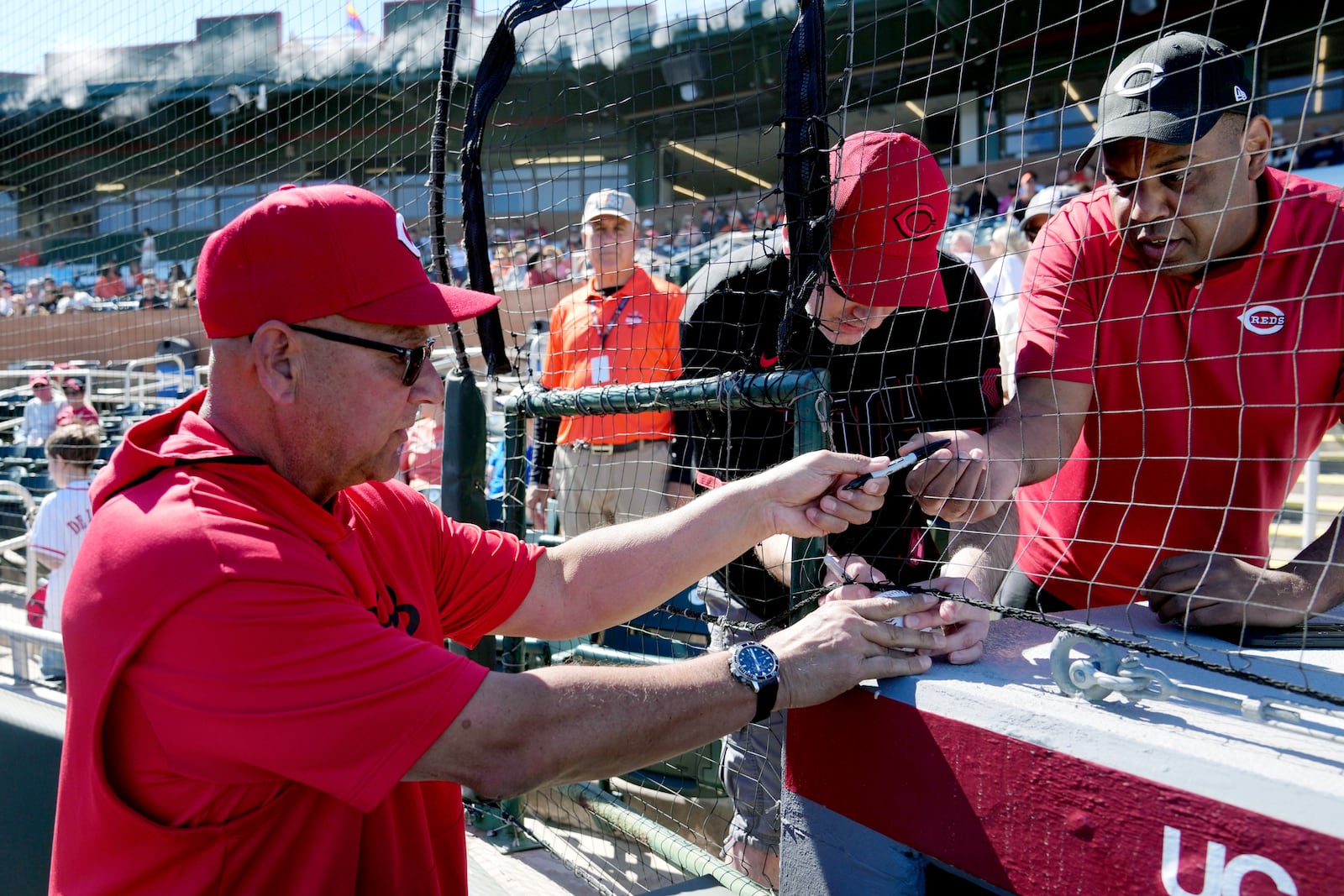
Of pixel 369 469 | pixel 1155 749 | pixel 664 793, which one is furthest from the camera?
pixel 664 793

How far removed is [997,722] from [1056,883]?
0.21m

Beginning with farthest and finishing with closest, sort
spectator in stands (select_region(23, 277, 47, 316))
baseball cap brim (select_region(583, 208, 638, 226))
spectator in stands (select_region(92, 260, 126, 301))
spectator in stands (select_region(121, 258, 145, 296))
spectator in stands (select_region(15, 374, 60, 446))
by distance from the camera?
→ spectator in stands (select_region(23, 277, 47, 316))
spectator in stands (select_region(121, 258, 145, 296))
spectator in stands (select_region(92, 260, 126, 301))
spectator in stands (select_region(15, 374, 60, 446))
baseball cap brim (select_region(583, 208, 638, 226))

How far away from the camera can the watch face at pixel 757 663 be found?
1540 millimetres

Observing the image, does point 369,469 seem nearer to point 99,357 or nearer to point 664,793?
point 664,793

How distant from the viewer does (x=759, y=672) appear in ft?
5.06

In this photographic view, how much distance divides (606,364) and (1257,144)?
2967 mm

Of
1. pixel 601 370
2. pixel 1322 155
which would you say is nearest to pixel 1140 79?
pixel 601 370

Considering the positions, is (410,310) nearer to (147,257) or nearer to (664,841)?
(664,841)

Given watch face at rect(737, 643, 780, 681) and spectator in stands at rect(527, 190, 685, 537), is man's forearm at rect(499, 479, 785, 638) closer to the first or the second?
watch face at rect(737, 643, 780, 681)

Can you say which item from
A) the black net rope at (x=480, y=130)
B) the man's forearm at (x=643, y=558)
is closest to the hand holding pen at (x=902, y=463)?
the man's forearm at (x=643, y=558)

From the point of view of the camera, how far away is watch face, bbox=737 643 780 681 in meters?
1.54

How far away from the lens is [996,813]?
1363 millimetres

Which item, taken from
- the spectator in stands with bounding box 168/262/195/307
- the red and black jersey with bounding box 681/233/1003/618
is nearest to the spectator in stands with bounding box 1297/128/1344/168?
the red and black jersey with bounding box 681/233/1003/618

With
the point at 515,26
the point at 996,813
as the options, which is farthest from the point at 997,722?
the point at 515,26
